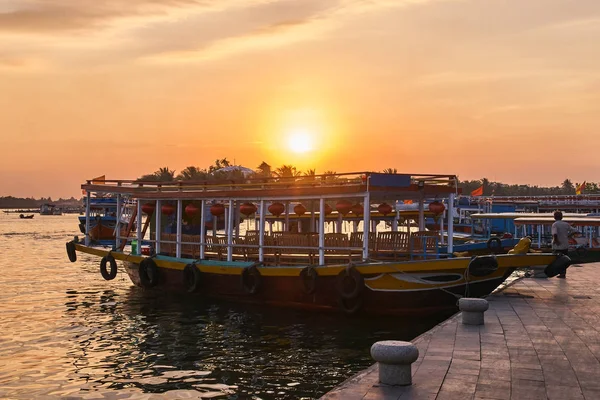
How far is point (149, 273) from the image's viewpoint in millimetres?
22969

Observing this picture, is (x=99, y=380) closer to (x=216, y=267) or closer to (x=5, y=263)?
(x=216, y=267)

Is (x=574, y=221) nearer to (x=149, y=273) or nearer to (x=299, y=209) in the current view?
(x=299, y=209)

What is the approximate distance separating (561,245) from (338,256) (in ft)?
20.8

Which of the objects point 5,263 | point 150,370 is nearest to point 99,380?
point 150,370

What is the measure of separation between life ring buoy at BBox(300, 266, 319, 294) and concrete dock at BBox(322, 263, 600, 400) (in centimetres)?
514

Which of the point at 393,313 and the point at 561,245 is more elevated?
the point at 561,245

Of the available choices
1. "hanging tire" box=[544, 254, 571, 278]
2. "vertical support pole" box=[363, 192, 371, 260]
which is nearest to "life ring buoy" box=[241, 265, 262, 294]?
"vertical support pole" box=[363, 192, 371, 260]

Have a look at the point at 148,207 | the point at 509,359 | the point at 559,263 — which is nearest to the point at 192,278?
the point at 148,207

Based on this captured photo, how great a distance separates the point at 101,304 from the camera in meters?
23.1

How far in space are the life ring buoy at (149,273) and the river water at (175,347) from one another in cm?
66

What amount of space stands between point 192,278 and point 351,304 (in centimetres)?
624

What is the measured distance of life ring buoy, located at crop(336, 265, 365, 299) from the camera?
56.7 ft

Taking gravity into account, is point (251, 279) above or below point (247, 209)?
below

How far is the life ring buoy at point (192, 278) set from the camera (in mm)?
21141
